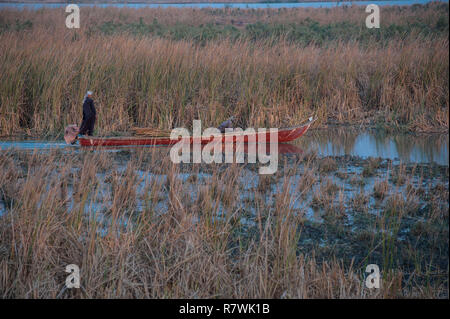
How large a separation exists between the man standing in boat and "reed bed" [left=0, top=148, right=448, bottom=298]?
2.05m

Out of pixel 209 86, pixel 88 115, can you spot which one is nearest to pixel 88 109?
pixel 88 115

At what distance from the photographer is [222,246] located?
4.51 m

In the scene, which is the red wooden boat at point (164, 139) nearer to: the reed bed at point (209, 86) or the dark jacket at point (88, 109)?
the dark jacket at point (88, 109)

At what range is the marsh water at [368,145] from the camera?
867 cm

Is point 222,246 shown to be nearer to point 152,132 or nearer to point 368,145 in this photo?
point 152,132

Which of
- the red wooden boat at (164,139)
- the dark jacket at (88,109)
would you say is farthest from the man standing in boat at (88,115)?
the red wooden boat at (164,139)

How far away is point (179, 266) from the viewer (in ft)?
14.0

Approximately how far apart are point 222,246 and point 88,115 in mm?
4451

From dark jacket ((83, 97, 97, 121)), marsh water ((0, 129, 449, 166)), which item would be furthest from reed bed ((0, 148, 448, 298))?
marsh water ((0, 129, 449, 166))

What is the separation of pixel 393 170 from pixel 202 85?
15.0 ft

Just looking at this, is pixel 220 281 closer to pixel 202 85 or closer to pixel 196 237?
pixel 196 237

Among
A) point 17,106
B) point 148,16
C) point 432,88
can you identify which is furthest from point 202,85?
point 148,16

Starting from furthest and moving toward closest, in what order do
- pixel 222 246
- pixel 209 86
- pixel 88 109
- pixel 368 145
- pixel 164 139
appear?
pixel 209 86 → pixel 368 145 → pixel 164 139 → pixel 88 109 → pixel 222 246

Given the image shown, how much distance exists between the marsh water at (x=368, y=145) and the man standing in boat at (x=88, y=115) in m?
0.49
